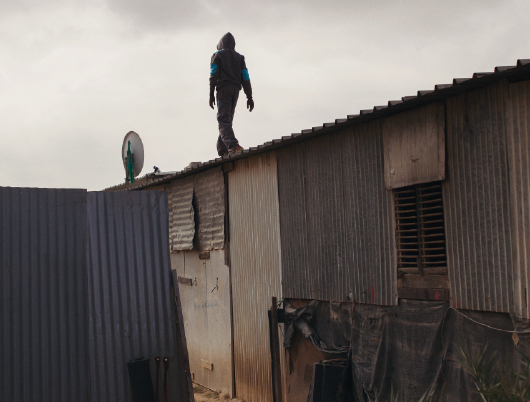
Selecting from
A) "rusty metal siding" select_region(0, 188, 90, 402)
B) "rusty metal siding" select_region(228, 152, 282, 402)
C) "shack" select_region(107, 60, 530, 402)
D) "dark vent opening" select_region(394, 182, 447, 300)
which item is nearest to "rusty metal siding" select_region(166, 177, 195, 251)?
"shack" select_region(107, 60, 530, 402)

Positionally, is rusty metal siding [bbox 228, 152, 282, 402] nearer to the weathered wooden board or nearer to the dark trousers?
the dark trousers

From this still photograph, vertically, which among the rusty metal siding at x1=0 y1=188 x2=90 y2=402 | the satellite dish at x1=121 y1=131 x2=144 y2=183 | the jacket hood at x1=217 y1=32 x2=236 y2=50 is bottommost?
the rusty metal siding at x1=0 y1=188 x2=90 y2=402

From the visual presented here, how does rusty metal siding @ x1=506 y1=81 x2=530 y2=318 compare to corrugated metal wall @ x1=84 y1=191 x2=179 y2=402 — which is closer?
rusty metal siding @ x1=506 y1=81 x2=530 y2=318

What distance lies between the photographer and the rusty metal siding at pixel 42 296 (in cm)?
575

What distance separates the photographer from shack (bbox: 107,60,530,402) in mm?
5555

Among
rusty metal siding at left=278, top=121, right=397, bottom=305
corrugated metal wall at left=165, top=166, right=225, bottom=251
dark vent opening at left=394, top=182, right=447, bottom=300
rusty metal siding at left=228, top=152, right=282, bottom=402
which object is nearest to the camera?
dark vent opening at left=394, top=182, right=447, bottom=300

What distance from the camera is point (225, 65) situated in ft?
40.4

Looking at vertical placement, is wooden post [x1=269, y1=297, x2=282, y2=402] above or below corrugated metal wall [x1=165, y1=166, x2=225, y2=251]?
below

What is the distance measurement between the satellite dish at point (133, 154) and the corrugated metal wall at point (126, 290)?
8.35 metres

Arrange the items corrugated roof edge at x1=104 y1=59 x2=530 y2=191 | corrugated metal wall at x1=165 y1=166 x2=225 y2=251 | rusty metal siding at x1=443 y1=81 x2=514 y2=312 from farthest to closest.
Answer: corrugated metal wall at x1=165 y1=166 x2=225 y2=251, rusty metal siding at x1=443 y1=81 x2=514 y2=312, corrugated roof edge at x1=104 y1=59 x2=530 y2=191

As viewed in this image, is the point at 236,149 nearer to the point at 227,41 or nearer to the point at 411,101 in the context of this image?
the point at 227,41

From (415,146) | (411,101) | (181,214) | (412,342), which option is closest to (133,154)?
(181,214)

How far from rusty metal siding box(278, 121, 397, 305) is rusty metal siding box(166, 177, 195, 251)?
10.9ft

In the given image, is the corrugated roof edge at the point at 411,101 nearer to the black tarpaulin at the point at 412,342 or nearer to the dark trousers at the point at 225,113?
the black tarpaulin at the point at 412,342
